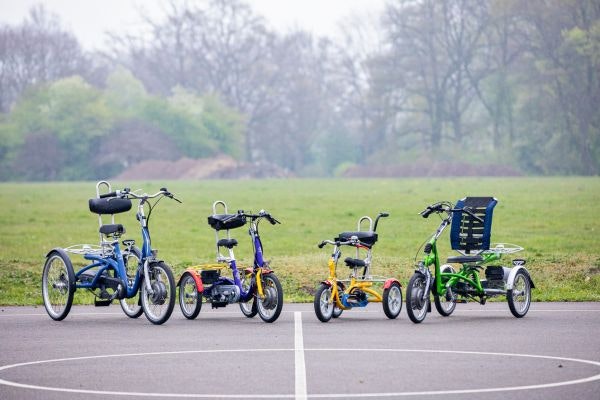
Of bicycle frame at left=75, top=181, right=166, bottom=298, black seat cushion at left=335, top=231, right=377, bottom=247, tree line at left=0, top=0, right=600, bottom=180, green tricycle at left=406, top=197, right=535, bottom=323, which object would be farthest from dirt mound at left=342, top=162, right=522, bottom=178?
bicycle frame at left=75, top=181, right=166, bottom=298

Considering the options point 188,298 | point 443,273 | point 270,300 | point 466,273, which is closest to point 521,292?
point 466,273

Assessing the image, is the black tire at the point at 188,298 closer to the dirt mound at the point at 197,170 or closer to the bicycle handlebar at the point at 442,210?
the bicycle handlebar at the point at 442,210

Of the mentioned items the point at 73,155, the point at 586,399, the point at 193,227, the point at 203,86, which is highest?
the point at 203,86

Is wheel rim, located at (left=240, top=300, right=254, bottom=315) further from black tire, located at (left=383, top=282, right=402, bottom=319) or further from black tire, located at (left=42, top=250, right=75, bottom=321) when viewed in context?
black tire, located at (left=42, top=250, right=75, bottom=321)

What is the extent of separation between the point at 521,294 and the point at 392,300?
1.74 meters

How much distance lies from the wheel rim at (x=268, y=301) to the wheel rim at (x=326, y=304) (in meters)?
0.56

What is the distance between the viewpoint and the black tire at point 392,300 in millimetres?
16167

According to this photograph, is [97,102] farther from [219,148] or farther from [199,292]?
[199,292]

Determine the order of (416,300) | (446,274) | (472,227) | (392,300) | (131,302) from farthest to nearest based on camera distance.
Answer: (472,227) < (131,302) < (446,274) < (392,300) < (416,300)

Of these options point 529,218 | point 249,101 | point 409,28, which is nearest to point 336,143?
point 249,101

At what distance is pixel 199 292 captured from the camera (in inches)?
635

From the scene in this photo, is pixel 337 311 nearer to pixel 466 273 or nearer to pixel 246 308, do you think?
pixel 246 308

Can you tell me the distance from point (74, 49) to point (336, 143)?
2585 centimetres

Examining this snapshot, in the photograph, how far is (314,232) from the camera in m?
34.5
